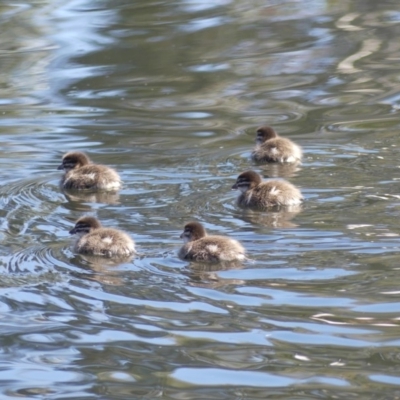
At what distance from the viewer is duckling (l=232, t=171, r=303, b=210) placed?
8805mm

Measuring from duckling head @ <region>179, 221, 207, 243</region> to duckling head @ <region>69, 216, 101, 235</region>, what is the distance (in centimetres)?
62

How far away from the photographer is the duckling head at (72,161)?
33.1 ft

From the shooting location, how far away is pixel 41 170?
1043 centimetres

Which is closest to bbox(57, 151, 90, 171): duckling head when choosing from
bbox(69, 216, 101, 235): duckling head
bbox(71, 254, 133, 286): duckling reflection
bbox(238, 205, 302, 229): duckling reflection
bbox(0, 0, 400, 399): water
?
bbox(0, 0, 400, 399): water

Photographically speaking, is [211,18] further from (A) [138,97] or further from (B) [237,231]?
(B) [237,231]

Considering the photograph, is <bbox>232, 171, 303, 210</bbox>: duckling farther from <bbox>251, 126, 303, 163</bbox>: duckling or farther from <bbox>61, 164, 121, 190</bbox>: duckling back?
<bbox>251, 126, 303, 163</bbox>: duckling

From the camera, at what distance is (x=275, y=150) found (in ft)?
34.1

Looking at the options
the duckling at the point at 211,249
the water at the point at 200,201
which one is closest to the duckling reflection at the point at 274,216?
the water at the point at 200,201

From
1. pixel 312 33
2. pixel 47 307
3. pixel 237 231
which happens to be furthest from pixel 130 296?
pixel 312 33

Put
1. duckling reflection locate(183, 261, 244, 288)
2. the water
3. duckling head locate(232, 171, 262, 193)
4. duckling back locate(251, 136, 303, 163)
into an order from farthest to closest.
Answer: duckling back locate(251, 136, 303, 163) → duckling head locate(232, 171, 262, 193) → duckling reflection locate(183, 261, 244, 288) → the water

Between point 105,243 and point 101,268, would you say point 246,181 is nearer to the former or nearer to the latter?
point 105,243

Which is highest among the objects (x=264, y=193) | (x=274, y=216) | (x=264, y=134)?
(x=264, y=134)

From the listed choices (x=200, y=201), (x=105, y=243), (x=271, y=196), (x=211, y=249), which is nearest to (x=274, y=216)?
(x=271, y=196)

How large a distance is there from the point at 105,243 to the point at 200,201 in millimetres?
1428
